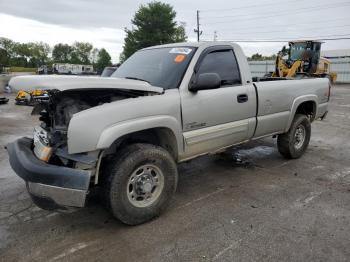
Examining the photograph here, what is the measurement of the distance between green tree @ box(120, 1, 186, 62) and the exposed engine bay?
48648 mm

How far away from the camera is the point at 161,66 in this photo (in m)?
4.21

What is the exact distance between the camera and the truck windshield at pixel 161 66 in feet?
13.0

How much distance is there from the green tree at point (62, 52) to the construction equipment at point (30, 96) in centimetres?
12751

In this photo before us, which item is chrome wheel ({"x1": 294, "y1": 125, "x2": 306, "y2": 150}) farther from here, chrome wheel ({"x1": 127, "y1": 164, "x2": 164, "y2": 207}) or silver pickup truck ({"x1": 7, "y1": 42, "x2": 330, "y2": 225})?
chrome wheel ({"x1": 127, "y1": 164, "x2": 164, "y2": 207})

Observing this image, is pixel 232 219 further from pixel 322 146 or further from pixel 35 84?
pixel 322 146

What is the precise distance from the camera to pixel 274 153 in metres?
6.51

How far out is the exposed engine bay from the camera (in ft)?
10.9

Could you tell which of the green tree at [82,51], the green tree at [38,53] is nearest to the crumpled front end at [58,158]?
the green tree at [38,53]

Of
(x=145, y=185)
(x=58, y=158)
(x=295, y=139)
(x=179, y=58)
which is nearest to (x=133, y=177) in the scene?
(x=145, y=185)

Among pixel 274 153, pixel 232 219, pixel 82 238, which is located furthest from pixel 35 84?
pixel 274 153

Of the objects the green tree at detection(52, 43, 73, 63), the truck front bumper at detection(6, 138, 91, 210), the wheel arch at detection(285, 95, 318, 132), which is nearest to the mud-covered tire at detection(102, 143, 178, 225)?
the truck front bumper at detection(6, 138, 91, 210)

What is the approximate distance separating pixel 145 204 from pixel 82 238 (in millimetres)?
720

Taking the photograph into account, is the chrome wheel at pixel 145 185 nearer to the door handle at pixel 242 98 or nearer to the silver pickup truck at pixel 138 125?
the silver pickup truck at pixel 138 125

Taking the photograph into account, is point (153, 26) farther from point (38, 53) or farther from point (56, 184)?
point (38, 53)
